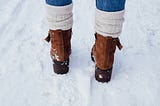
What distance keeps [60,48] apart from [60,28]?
107 millimetres

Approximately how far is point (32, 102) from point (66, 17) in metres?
0.42

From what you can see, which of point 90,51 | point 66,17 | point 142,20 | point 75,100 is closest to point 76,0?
point 142,20

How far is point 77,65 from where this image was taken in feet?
5.49

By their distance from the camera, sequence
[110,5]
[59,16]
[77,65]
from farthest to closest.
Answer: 1. [77,65]
2. [59,16]
3. [110,5]

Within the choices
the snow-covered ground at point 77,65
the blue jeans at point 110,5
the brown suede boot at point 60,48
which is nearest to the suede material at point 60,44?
the brown suede boot at point 60,48

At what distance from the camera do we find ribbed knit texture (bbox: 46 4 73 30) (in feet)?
4.61

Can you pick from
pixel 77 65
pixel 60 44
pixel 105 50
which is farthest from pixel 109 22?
pixel 77 65

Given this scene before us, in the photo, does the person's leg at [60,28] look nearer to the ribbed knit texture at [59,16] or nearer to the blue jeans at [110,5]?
the ribbed knit texture at [59,16]

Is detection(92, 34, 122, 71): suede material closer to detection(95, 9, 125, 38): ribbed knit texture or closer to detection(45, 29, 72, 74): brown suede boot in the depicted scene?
detection(95, 9, 125, 38): ribbed knit texture

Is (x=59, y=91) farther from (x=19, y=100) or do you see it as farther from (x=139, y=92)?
(x=139, y=92)

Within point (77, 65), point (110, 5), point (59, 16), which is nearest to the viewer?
point (110, 5)

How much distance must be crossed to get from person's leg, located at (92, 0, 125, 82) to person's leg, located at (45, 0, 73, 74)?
142mm

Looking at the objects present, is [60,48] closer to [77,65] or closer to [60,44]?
[60,44]

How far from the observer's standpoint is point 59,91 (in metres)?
1.49
